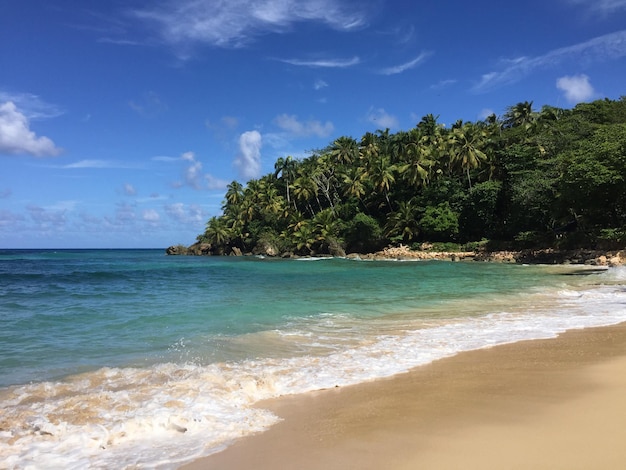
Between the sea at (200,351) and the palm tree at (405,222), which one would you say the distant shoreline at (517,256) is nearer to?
the palm tree at (405,222)

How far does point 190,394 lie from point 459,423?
10.1ft

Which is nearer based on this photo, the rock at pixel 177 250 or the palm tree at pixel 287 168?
the palm tree at pixel 287 168

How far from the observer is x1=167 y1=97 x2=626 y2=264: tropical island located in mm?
30959

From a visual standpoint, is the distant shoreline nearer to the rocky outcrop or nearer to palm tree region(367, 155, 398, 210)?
the rocky outcrop

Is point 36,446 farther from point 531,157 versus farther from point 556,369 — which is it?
point 531,157

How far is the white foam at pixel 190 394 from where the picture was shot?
3.97 meters

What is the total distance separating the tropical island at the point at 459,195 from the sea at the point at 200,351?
58.3 ft

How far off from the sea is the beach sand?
47 centimetres

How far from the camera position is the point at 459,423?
163 inches

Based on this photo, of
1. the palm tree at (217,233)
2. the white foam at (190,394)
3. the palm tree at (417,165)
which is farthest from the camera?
the palm tree at (217,233)

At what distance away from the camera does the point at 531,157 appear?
4119 centimetres

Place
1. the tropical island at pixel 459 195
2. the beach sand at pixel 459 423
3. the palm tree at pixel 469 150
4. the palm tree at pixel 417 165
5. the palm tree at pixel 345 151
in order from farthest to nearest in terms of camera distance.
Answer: the palm tree at pixel 345 151 → the palm tree at pixel 417 165 → the palm tree at pixel 469 150 → the tropical island at pixel 459 195 → the beach sand at pixel 459 423

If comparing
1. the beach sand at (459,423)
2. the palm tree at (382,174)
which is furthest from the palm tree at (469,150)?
the beach sand at (459,423)

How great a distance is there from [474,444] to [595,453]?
885 millimetres
